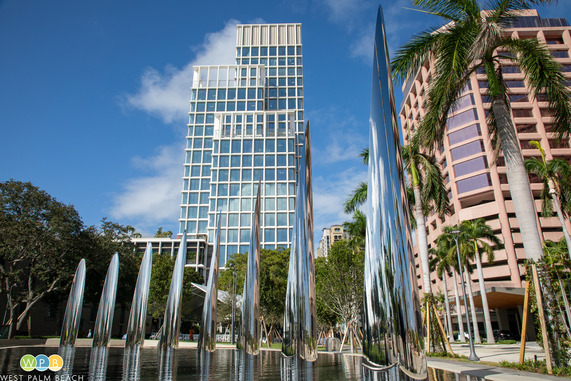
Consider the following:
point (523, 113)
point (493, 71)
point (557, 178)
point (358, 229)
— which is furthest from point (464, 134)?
point (493, 71)

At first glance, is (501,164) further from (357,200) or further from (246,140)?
(246,140)

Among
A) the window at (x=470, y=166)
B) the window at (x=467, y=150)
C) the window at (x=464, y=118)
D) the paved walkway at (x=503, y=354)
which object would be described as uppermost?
the window at (x=464, y=118)

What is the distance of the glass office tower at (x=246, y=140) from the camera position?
282 feet

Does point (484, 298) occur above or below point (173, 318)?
above

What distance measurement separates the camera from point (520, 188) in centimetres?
1042

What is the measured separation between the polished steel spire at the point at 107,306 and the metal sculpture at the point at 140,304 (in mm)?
882

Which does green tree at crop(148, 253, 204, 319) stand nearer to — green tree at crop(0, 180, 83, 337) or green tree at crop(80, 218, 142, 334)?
green tree at crop(80, 218, 142, 334)

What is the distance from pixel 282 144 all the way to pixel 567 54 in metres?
55.4

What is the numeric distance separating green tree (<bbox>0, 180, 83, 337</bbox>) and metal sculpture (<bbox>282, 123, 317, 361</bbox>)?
31.4 m

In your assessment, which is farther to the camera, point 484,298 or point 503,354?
point 484,298

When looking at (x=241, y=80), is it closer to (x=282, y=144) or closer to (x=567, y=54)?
(x=282, y=144)

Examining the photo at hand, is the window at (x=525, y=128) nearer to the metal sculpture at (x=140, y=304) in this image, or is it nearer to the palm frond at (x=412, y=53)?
the palm frond at (x=412, y=53)

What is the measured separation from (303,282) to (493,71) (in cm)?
908

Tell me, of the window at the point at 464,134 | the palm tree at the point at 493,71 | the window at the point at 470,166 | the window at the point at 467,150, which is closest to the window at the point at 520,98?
the window at the point at 464,134
